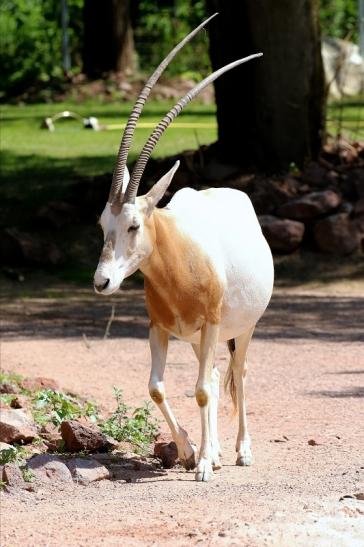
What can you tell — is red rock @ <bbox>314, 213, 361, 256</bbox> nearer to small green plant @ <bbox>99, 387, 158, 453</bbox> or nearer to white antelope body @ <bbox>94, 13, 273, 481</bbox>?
small green plant @ <bbox>99, 387, 158, 453</bbox>

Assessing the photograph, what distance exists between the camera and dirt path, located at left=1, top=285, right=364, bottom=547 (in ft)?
17.7

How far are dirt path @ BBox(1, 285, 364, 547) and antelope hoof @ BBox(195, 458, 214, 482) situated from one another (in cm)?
7

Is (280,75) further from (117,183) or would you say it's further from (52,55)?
(52,55)

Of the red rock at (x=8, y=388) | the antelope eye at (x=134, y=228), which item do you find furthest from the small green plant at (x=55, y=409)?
the antelope eye at (x=134, y=228)

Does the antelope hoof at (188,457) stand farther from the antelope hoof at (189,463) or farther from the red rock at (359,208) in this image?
the red rock at (359,208)

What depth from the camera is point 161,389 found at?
6645 mm

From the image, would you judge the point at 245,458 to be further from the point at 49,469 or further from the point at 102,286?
the point at 102,286

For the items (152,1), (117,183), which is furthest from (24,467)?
(152,1)

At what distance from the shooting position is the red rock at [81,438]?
7023mm

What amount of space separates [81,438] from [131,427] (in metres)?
0.50

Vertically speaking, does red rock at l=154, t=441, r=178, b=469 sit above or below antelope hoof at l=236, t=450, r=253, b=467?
above

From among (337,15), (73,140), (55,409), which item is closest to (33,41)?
(337,15)

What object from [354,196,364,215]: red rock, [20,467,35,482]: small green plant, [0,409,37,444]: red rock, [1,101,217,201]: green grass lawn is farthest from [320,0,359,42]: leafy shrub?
[20,467,35,482]: small green plant

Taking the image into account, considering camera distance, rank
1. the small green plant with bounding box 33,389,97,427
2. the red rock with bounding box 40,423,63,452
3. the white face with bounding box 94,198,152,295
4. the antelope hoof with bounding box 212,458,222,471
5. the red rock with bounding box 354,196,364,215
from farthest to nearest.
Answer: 1. the red rock with bounding box 354,196,364,215
2. the small green plant with bounding box 33,389,97,427
3. the red rock with bounding box 40,423,63,452
4. the antelope hoof with bounding box 212,458,222,471
5. the white face with bounding box 94,198,152,295
